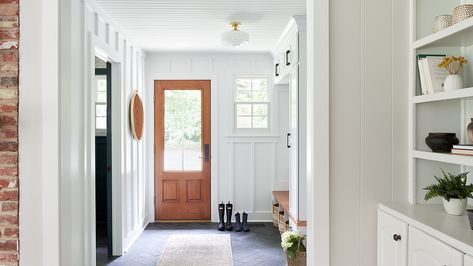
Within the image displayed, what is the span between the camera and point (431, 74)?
5.76ft

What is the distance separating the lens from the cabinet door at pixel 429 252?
1285mm

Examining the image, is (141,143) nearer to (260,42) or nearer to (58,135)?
(260,42)

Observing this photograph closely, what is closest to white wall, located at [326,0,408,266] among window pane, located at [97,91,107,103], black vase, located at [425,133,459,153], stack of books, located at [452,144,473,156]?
black vase, located at [425,133,459,153]

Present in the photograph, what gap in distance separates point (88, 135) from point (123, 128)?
43.9 inches

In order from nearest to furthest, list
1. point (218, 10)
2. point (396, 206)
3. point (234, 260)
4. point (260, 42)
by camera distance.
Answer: point (396, 206) → point (218, 10) → point (234, 260) → point (260, 42)

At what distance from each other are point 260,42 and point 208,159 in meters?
1.90

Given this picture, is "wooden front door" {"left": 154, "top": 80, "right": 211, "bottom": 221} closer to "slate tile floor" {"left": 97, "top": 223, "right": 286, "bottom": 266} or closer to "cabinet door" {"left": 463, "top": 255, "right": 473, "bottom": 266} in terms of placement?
"slate tile floor" {"left": 97, "top": 223, "right": 286, "bottom": 266}

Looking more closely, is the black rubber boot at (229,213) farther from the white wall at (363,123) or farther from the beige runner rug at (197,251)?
the white wall at (363,123)

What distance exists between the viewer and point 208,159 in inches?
207

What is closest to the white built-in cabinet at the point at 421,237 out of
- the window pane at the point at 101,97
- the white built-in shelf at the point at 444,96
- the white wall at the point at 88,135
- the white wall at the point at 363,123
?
the white wall at the point at 363,123

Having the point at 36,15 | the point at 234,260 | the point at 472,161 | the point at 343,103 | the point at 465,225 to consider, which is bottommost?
the point at 234,260

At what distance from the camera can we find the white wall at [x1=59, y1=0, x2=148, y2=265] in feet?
6.32

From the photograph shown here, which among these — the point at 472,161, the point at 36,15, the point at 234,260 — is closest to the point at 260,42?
the point at 234,260

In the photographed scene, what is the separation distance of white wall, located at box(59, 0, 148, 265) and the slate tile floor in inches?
6.3
